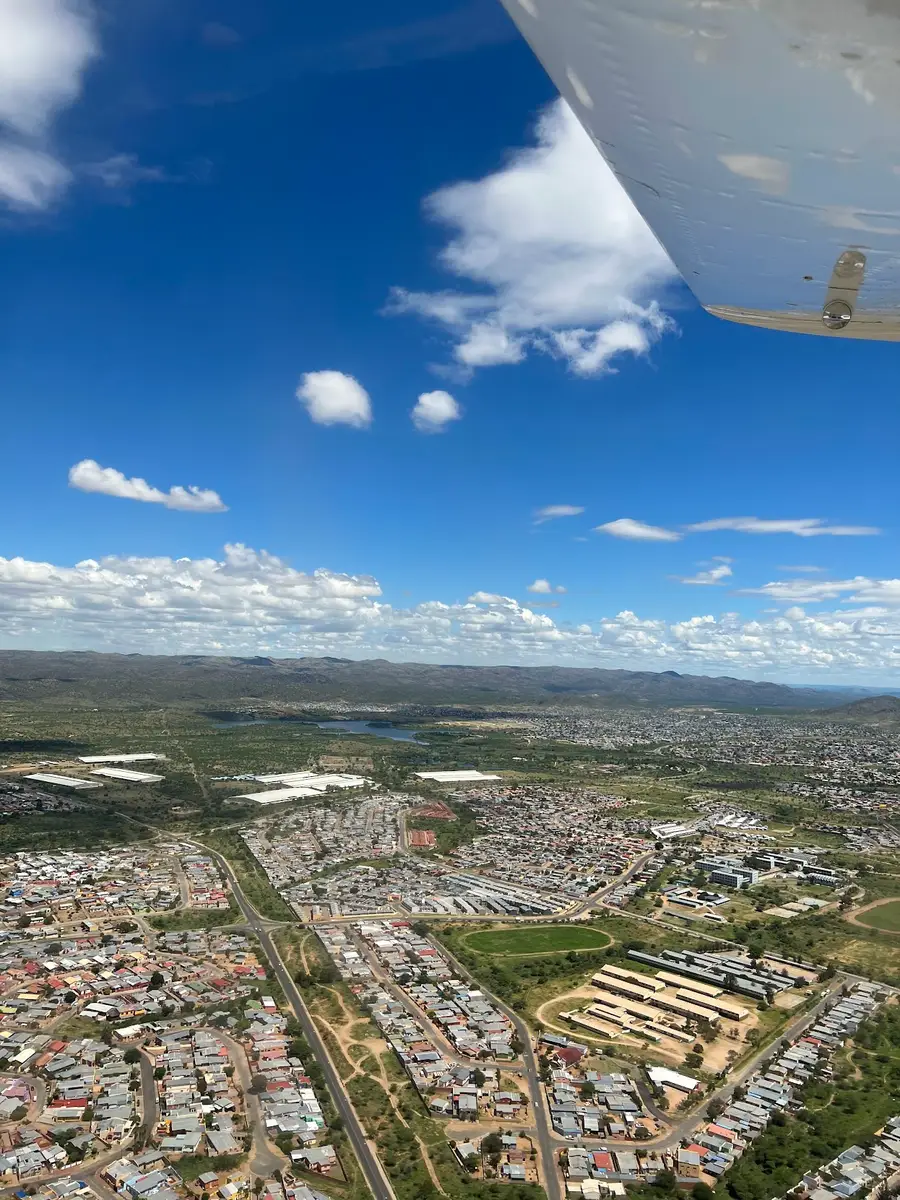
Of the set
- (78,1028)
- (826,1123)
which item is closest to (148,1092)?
(78,1028)

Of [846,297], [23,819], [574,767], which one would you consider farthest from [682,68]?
[574,767]

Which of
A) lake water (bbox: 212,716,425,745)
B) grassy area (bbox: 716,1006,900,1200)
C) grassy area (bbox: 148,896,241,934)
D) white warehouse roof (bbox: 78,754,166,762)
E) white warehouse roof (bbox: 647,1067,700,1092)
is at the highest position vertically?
grassy area (bbox: 716,1006,900,1200)

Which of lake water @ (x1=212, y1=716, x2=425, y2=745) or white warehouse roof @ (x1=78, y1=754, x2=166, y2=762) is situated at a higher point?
white warehouse roof @ (x1=78, y1=754, x2=166, y2=762)

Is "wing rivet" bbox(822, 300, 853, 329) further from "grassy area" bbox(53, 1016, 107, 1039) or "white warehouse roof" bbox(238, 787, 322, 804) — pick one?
"white warehouse roof" bbox(238, 787, 322, 804)

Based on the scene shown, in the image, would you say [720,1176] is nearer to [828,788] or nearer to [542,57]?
[542,57]

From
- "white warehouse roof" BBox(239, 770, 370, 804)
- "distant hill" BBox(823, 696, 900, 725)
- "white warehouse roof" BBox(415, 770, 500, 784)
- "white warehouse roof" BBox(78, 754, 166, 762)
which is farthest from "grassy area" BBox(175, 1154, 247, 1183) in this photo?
"distant hill" BBox(823, 696, 900, 725)

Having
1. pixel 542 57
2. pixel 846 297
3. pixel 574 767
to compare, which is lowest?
pixel 574 767

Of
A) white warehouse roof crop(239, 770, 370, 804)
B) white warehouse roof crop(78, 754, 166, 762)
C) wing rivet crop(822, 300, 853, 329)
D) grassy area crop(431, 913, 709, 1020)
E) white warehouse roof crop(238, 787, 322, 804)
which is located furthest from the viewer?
white warehouse roof crop(78, 754, 166, 762)
